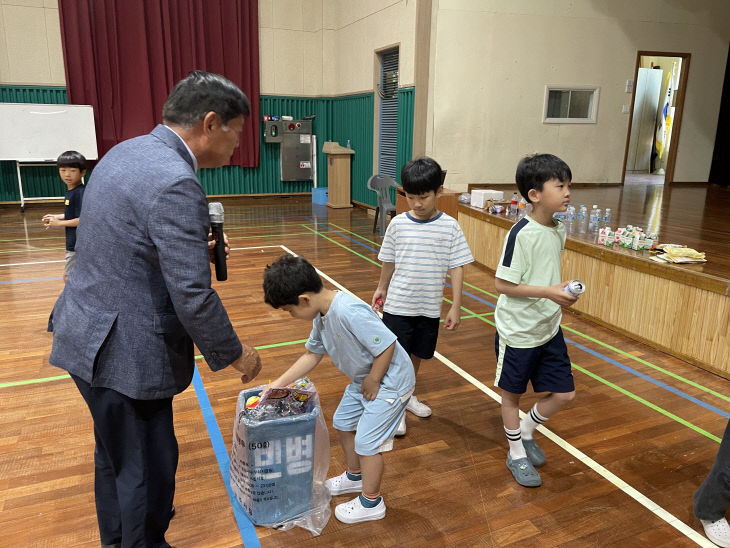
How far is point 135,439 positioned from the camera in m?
1.53

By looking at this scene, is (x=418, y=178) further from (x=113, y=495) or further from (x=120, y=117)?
(x=120, y=117)

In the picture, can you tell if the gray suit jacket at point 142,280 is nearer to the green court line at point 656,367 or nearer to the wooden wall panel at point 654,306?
the green court line at point 656,367

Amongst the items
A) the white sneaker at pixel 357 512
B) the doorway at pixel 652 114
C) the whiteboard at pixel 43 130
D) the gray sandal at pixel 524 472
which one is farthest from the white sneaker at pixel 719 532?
the doorway at pixel 652 114

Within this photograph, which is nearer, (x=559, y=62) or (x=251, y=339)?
(x=251, y=339)

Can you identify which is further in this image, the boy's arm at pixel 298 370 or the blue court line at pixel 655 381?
the blue court line at pixel 655 381

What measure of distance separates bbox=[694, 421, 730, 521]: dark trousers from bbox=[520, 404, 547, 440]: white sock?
0.62 metres

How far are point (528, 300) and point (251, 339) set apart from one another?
223 centimetres

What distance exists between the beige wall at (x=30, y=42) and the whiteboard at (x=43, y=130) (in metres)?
0.69

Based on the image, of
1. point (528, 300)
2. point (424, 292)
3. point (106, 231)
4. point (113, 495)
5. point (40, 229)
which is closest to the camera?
point (106, 231)

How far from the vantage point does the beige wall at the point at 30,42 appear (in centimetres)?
892

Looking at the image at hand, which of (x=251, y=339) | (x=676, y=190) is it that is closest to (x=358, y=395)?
(x=251, y=339)

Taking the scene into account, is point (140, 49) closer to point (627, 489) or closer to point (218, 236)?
point (218, 236)

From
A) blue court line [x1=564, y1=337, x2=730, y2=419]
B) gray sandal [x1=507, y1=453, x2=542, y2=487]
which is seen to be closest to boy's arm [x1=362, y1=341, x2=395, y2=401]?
gray sandal [x1=507, y1=453, x2=542, y2=487]

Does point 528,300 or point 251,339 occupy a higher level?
point 528,300
